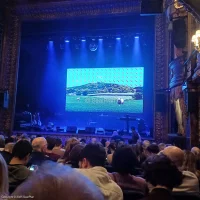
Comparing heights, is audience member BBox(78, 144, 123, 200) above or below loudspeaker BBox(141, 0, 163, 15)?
below

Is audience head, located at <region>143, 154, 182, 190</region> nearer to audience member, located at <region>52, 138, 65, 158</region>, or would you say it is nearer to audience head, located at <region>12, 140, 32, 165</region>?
audience head, located at <region>12, 140, 32, 165</region>

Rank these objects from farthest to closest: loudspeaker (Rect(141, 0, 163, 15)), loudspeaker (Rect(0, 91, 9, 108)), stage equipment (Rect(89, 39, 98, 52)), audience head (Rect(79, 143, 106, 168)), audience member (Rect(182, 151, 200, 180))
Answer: stage equipment (Rect(89, 39, 98, 52))
loudspeaker (Rect(0, 91, 9, 108))
loudspeaker (Rect(141, 0, 163, 15))
audience member (Rect(182, 151, 200, 180))
audience head (Rect(79, 143, 106, 168))

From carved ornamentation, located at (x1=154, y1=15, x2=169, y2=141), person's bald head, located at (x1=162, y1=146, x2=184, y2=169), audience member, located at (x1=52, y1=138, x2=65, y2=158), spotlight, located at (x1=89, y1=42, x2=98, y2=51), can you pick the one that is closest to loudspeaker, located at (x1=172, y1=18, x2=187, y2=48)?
carved ornamentation, located at (x1=154, y1=15, x2=169, y2=141)

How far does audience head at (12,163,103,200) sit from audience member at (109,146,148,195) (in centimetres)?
192

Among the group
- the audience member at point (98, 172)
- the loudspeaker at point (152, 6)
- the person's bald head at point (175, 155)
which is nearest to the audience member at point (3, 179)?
the audience member at point (98, 172)

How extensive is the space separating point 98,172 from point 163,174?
51 cm

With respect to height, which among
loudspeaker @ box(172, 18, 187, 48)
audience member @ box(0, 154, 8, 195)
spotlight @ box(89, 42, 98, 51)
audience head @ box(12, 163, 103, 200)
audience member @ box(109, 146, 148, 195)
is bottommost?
audience member @ box(109, 146, 148, 195)

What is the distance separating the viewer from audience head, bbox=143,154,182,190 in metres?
2.01

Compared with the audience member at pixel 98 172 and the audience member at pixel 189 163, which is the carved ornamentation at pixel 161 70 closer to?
the audience member at pixel 189 163

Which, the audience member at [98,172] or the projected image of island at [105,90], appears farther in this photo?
the projected image of island at [105,90]

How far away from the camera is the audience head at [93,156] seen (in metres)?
2.48

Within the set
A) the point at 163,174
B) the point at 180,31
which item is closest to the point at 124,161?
the point at 163,174

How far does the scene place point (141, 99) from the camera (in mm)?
14531

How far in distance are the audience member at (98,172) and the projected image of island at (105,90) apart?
12130mm
